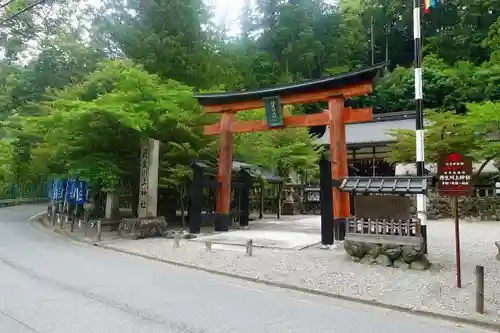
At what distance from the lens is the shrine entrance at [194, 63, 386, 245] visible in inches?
479

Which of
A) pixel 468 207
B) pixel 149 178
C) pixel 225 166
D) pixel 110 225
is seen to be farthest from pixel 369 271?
pixel 468 207

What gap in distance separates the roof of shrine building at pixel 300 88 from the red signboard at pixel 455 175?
5569 millimetres

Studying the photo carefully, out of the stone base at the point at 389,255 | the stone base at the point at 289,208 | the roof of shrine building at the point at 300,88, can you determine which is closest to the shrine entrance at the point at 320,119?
the roof of shrine building at the point at 300,88

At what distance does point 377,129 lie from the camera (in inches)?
1238

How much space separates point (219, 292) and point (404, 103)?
34679mm

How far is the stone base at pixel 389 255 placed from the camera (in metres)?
8.80

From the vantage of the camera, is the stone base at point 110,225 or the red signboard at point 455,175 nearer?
the red signboard at point 455,175

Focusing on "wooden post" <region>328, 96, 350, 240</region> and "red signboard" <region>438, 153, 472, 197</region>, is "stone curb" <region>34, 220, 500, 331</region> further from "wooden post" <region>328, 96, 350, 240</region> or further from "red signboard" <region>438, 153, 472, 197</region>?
"wooden post" <region>328, 96, 350, 240</region>

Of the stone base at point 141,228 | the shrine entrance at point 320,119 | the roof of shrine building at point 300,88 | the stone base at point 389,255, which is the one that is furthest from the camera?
the stone base at point 141,228

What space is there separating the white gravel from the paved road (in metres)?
0.59

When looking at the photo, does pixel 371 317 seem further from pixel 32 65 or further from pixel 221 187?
pixel 32 65

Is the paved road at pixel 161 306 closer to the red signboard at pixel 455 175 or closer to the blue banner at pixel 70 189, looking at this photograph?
the red signboard at pixel 455 175

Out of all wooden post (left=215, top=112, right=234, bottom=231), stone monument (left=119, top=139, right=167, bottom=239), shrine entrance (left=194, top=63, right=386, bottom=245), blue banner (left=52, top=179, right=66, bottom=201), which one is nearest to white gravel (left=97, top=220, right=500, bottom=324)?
stone monument (left=119, top=139, right=167, bottom=239)

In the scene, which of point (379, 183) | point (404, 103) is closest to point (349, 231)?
point (379, 183)
